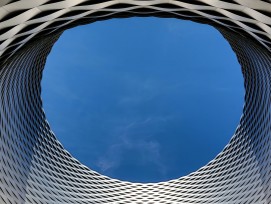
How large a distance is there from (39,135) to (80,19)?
84.0 feet

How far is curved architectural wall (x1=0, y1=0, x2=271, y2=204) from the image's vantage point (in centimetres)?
2111

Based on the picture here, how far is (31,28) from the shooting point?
21641mm

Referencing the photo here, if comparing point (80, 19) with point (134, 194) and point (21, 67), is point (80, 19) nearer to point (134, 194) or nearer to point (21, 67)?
point (21, 67)

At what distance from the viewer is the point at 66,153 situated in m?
55.8

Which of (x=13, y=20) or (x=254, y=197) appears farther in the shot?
(x=254, y=197)

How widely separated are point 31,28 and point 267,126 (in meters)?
28.9

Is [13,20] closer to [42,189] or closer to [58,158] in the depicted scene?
[42,189]

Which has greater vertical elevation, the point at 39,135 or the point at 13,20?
the point at 39,135

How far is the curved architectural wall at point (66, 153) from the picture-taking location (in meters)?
21.1

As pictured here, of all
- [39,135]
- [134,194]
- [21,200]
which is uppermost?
[39,135]

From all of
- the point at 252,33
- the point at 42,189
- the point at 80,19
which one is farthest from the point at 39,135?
the point at 252,33

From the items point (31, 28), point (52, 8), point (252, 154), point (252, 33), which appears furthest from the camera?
point (252, 154)

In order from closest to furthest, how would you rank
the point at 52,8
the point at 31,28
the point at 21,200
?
the point at 52,8, the point at 31,28, the point at 21,200

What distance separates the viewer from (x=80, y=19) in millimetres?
24938
